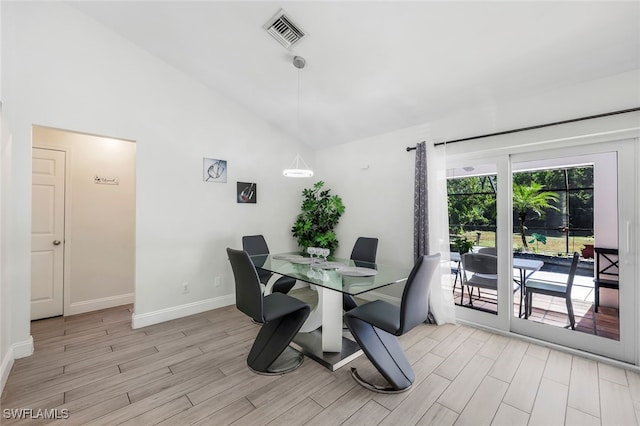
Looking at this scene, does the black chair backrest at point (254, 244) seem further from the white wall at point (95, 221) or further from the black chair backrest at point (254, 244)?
the white wall at point (95, 221)

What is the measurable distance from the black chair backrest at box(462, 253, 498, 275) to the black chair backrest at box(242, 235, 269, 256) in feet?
8.76

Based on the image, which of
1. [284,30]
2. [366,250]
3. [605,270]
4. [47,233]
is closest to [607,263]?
[605,270]

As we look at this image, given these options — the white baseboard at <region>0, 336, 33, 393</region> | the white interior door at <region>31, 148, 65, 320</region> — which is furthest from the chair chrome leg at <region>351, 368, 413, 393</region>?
the white interior door at <region>31, 148, 65, 320</region>

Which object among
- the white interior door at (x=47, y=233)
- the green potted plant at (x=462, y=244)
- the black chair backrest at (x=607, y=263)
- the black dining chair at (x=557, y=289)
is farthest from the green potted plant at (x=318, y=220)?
the white interior door at (x=47, y=233)

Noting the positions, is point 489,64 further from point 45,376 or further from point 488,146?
point 45,376

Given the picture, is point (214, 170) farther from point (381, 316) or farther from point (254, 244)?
point (381, 316)

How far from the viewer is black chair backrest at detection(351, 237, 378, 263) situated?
141 inches

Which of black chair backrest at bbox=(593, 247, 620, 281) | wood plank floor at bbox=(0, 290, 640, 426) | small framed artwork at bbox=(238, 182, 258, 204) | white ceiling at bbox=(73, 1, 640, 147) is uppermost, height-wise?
white ceiling at bbox=(73, 1, 640, 147)

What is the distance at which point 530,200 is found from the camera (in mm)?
2877

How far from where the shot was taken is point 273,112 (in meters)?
4.01

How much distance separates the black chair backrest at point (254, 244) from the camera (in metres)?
3.74

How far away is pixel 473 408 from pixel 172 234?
3458 millimetres

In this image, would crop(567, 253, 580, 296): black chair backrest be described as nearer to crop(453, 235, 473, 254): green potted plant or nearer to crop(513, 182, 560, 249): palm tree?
crop(513, 182, 560, 249): palm tree

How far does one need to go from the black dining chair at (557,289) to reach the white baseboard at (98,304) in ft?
16.9
